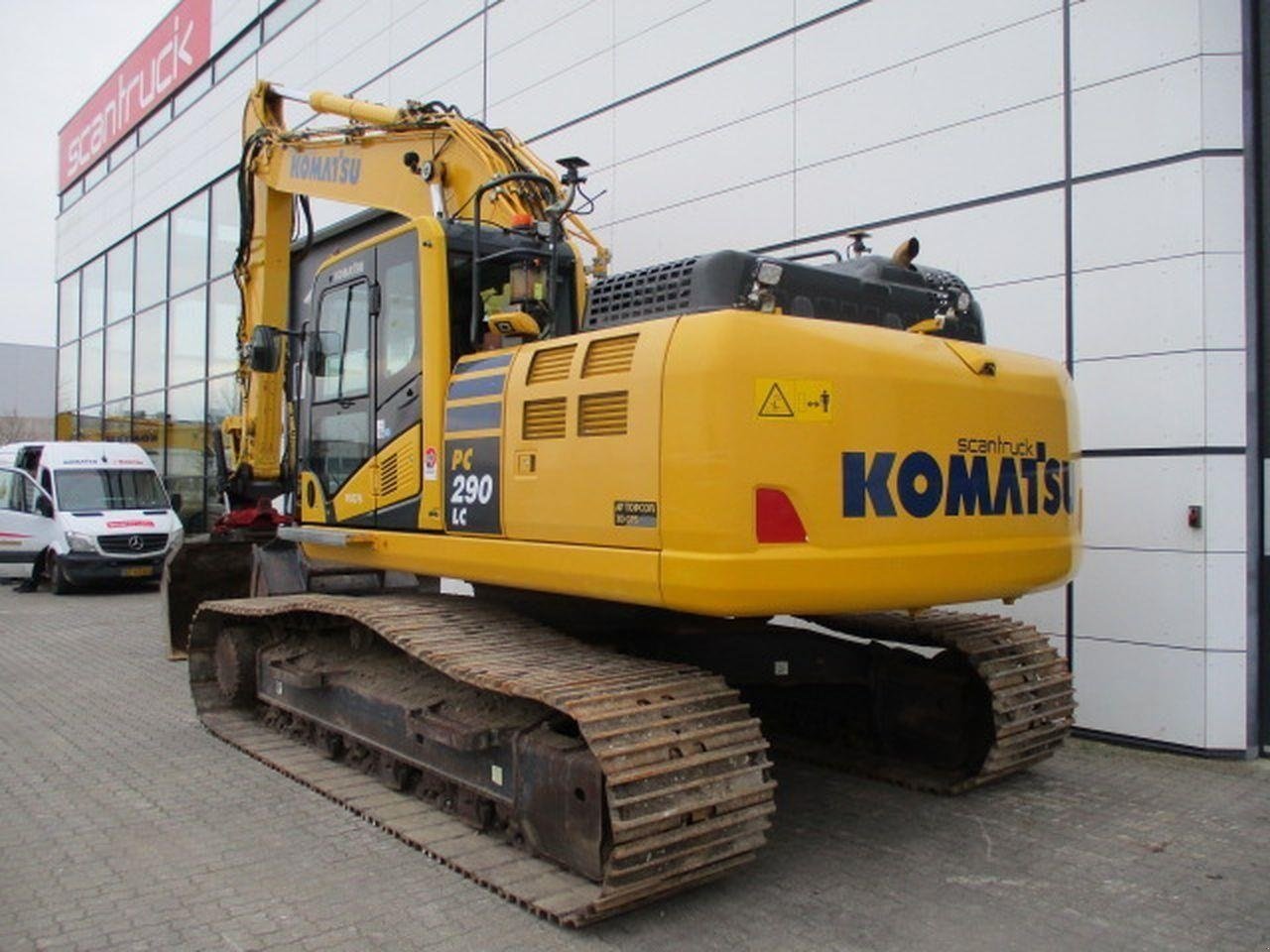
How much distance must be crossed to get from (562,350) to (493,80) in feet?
27.1

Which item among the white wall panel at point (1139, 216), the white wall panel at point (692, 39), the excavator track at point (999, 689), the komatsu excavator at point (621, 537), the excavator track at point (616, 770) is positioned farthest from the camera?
the white wall panel at point (692, 39)

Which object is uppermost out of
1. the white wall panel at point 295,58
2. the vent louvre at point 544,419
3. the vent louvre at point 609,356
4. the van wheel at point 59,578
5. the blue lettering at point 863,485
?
the white wall panel at point 295,58

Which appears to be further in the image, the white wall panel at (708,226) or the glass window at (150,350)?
the glass window at (150,350)

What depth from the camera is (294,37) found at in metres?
15.8

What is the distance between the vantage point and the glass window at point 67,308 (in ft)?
91.4

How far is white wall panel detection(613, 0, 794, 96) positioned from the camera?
8625mm

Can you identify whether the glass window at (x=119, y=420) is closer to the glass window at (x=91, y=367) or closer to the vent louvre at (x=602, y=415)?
the glass window at (x=91, y=367)

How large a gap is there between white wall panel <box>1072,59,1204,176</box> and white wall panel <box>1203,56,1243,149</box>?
0.04m

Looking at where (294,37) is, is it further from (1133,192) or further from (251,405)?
(1133,192)

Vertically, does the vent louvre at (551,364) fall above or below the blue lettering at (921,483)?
above

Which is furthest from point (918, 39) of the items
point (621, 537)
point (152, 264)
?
point (152, 264)

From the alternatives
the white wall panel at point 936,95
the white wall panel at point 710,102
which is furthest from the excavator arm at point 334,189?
the white wall panel at point 936,95

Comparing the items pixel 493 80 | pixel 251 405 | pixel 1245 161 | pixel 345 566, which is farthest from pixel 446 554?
pixel 493 80

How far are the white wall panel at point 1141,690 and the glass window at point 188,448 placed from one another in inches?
652
